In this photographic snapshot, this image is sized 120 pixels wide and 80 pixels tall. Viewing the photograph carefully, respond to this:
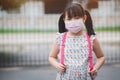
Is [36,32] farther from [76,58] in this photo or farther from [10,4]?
[76,58]

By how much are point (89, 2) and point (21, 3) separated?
2151 millimetres

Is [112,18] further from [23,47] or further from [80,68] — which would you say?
[80,68]

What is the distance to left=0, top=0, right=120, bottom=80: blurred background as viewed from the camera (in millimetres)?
9641

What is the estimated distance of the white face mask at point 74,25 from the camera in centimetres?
343

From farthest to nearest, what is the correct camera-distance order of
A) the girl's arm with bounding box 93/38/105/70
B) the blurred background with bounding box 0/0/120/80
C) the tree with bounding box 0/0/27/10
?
the tree with bounding box 0/0/27/10, the blurred background with bounding box 0/0/120/80, the girl's arm with bounding box 93/38/105/70

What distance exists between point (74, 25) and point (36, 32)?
306 inches

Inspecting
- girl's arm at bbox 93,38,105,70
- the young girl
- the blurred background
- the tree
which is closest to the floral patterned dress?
the young girl

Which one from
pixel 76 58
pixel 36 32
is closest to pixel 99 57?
pixel 76 58

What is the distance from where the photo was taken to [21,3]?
9.94 meters

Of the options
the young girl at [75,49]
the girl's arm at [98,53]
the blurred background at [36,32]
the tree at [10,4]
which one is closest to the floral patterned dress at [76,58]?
the young girl at [75,49]

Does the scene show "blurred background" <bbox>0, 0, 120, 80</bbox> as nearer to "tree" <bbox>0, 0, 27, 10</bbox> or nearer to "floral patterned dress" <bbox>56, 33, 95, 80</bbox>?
"tree" <bbox>0, 0, 27, 10</bbox>

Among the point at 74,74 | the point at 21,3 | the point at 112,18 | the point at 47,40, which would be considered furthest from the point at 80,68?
the point at 47,40

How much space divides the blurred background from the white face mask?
515cm

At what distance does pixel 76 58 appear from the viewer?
347cm
